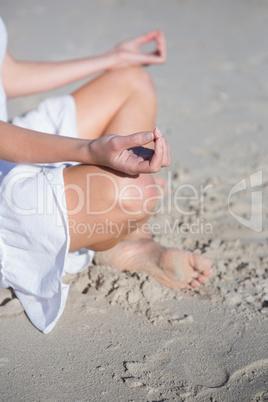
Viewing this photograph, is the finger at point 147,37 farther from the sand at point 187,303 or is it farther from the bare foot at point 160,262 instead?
the bare foot at point 160,262

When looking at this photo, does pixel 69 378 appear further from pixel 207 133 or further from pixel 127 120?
pixel 207 133

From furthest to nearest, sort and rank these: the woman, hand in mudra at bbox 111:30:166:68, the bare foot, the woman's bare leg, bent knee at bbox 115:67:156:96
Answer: hand in mudra at bbox 111:30:166:68
bent knee at bbox 115:67:156:96
the woman's bare leg
the bare foot
the woman

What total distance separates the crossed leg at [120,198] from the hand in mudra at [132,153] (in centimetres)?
9

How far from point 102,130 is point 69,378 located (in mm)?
956

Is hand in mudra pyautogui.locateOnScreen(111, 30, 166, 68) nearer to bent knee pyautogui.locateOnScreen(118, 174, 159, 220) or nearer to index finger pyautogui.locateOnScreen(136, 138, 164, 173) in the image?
bent knee pyautogui.locateOnScreen(118, 174, 159, 220)

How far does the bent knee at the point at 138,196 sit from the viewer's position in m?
1.43

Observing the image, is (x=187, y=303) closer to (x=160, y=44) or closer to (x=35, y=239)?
(x=35, y=239)

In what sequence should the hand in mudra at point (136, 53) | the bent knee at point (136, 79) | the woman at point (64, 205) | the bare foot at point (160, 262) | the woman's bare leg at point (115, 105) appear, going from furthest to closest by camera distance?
the hand in mudra at point (136, 53) → the bent knee at point (136, 79) → the woman's bare leg at point (115, 105) → the bare foot at point (160, 262) → the woman at point (64, 205)

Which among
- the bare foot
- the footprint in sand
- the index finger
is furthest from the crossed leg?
the footprint in sand

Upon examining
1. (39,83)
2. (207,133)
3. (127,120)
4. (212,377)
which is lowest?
(212,377)

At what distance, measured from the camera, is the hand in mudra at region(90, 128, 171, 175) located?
4.05 ft

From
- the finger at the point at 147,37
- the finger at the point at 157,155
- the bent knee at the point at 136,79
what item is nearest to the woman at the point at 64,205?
the finger at the point at 157,155

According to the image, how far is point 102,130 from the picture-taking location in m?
1.91

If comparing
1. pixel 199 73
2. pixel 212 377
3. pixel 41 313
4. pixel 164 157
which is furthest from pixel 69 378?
pixel 199 73
